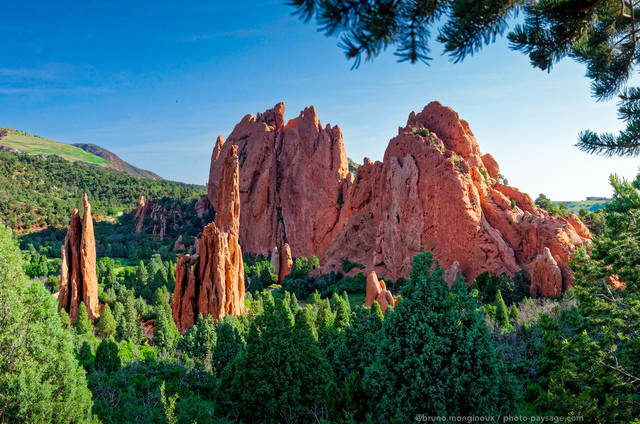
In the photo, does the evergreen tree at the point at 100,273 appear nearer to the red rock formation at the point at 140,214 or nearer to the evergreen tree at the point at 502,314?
the red rock formation at the point at 140,214

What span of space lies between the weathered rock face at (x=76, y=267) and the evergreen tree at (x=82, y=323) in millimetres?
1185

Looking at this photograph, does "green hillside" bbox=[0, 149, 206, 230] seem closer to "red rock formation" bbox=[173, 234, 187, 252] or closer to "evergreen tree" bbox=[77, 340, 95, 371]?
"red rock formation" bbox=[173, 234, 187, 252]

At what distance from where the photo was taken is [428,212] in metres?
37.1

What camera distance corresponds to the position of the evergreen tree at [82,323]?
23766 millimetres

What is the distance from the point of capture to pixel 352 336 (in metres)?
16.2

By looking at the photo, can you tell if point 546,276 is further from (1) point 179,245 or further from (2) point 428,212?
(1) point 179,245

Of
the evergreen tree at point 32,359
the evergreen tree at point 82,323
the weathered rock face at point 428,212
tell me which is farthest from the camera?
the weathered rock face at point 428,212

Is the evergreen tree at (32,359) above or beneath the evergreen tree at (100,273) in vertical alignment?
above

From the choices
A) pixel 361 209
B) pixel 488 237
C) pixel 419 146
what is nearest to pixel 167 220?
pixel 361 209

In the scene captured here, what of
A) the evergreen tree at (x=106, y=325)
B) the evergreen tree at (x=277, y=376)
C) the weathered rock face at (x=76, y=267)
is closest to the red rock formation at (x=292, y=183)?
the evergreen tree at (x=106, y=325)

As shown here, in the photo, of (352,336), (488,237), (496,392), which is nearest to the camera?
(496,392)

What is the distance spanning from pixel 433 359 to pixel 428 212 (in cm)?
3075

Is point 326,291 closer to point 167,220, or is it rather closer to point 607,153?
point 607,153

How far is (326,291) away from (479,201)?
1819cm
